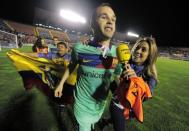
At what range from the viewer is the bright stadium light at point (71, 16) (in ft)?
162

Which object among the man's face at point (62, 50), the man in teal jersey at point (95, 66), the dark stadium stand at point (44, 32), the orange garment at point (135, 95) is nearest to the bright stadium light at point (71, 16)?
the dark stadium stand at point (44, 32)

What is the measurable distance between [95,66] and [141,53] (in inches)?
45.8

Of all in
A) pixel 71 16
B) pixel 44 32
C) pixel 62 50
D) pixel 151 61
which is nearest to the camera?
pixel 151 61

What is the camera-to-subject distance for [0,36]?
927 inches

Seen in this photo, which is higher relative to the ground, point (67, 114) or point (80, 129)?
point (80, 129)

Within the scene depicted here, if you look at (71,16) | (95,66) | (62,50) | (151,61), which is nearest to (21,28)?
(71,16)

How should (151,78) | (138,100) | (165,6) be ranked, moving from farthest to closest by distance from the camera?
(165,6), (151,78), (138,100)

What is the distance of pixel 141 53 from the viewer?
2895mm

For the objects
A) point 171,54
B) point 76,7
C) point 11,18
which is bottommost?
point 171,54

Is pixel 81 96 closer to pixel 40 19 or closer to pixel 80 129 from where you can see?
pixel 80 129

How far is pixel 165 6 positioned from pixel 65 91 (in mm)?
47791

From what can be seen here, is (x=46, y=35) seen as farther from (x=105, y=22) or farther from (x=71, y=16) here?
(x=105, y=22)

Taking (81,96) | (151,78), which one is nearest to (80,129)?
(81,96)

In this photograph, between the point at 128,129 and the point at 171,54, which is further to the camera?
the point at 171,54
